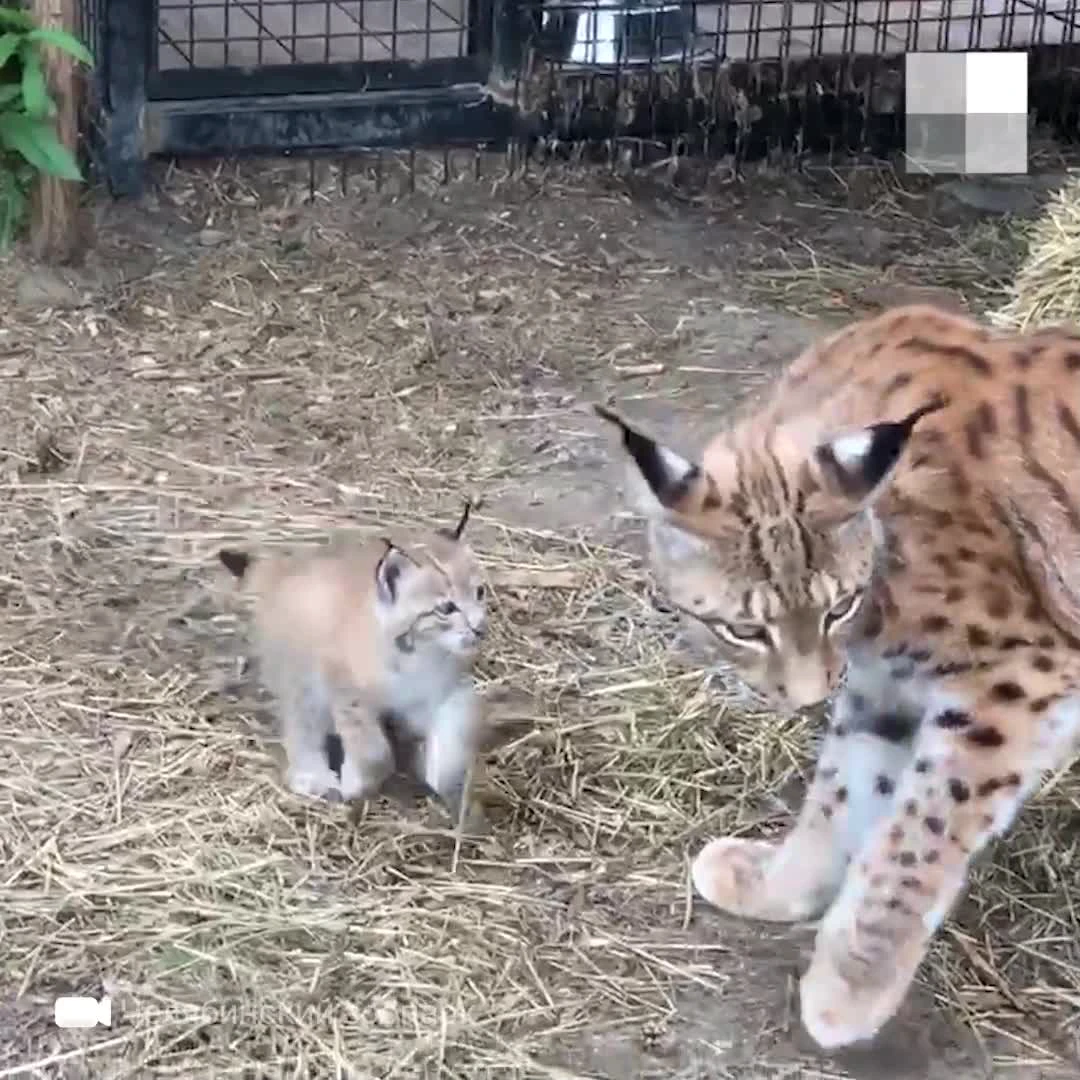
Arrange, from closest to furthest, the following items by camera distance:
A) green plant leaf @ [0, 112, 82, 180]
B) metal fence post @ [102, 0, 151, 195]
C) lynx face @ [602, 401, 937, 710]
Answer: lynx face @ [602, 401, 937, 710]
green plant leaf @ [0, 112, 82, 180]
metal fence post @ [102, 0, 151, 195]

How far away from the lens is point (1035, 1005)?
130 inches

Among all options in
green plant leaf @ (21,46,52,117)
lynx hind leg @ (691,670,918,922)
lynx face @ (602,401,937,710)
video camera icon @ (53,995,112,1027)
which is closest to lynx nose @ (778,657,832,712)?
lynx face @ (602,401,937,710)

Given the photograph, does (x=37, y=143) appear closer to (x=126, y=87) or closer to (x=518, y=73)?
(x=126, y=87)

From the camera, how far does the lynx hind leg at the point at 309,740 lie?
3646mm

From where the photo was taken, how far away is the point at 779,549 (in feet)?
9.54

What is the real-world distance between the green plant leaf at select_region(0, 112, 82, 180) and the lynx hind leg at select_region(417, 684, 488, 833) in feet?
7.76

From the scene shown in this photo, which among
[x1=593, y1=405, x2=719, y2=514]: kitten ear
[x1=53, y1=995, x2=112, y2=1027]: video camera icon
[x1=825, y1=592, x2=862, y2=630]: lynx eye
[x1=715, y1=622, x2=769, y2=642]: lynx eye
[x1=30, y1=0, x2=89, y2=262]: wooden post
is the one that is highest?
[x1=30, y1=0, x2=89, y2=262]: wooden post

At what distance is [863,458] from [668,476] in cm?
29

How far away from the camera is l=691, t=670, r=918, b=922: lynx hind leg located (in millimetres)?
3420

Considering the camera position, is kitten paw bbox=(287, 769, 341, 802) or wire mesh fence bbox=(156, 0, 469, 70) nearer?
kitten paw bbox=(287, 769, 341, 802)

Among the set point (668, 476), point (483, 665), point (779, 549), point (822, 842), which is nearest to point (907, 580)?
point (779, 549)

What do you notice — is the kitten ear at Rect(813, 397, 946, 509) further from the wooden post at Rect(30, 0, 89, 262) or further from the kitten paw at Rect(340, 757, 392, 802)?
the wooden post at Rect(30, 0, 89, 262)

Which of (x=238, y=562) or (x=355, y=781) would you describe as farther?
(x=238, y=562)

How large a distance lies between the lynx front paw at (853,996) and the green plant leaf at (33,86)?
328 cm
